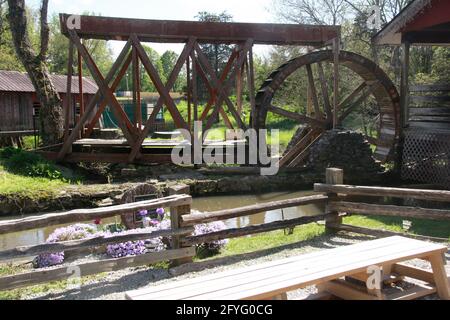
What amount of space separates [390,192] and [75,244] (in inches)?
154

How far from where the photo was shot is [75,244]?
475 cm

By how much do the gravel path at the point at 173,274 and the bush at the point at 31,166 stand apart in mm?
6711

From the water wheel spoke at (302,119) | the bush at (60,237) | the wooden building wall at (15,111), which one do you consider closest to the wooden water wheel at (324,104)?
the water wheel spoke at (302,119)

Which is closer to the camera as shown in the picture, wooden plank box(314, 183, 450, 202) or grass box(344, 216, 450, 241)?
wooden plank box(314, 183, 450, 202)

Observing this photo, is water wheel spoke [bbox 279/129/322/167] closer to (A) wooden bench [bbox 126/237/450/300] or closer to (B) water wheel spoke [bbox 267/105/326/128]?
(B) water wheel spoke [bbox 267/105/326/128]

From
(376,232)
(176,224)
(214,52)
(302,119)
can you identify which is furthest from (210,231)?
(214,52)

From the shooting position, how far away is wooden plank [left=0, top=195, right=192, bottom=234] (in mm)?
4439

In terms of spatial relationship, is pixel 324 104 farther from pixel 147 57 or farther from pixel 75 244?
pixel 75 244

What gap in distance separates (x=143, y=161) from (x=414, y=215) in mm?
7982

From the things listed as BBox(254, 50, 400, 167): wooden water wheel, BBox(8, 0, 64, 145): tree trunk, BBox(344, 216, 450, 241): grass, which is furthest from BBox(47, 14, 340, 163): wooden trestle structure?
BBox(344, 216, 450, 241): grass

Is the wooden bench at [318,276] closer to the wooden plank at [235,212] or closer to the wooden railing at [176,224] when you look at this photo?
the wooden railing at [176,224]

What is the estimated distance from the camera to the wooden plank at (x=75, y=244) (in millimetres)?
4430

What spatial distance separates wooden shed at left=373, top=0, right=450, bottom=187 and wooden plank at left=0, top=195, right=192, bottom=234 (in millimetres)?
6970

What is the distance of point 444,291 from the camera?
4.11m
